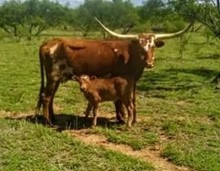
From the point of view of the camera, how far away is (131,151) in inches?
312

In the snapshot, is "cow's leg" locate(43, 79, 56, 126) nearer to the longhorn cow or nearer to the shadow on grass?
the longhorn cow

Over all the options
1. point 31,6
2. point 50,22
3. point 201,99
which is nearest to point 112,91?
point 201,99

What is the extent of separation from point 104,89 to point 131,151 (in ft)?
5.23

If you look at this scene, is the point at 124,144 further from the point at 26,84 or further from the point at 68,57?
the point at 26,84


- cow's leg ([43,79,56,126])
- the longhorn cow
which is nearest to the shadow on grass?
cow's leg ([43,79,56,126])

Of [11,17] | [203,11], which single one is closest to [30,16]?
[11,17]

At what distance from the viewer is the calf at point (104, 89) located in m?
9.09

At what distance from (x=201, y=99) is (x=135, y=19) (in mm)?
46790

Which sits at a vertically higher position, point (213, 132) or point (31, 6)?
point (31, 6)

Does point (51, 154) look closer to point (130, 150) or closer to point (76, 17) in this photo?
point (130, 150)

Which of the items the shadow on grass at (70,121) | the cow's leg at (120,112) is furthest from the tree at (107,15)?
the cow's leg at (120,112)

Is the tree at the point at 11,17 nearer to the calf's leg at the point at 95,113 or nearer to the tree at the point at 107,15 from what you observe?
the tree at the point at 107,15

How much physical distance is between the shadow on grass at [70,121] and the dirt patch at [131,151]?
32 cm

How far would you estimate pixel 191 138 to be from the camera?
865cm
